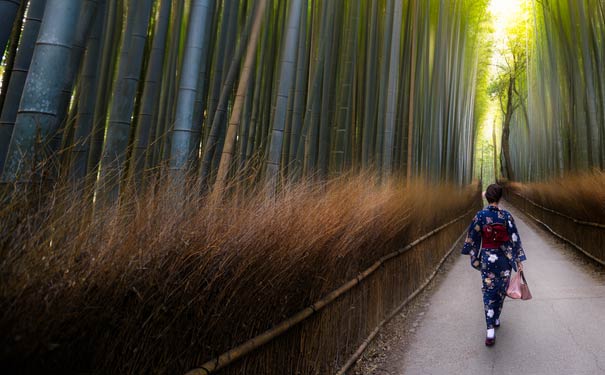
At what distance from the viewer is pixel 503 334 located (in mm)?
3699

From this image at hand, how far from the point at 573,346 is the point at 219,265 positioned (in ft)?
9.91

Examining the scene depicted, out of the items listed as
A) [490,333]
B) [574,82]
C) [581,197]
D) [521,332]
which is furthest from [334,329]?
[574,82]

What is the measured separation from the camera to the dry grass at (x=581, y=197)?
19.3 feet

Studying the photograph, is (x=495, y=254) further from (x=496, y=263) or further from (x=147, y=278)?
(x=147, y=278)

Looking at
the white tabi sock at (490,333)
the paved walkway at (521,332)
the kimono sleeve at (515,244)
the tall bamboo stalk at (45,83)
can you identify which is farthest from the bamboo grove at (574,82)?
the tall bamboo stalk at (45,83)

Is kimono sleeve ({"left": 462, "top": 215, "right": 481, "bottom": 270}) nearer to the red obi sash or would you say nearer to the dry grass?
the red obi sash

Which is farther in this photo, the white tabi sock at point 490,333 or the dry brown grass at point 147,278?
the white tabi sock at point 490,333

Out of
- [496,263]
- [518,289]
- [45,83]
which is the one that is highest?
[45,83]

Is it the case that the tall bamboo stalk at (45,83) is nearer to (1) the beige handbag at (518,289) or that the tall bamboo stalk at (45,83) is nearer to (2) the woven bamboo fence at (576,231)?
(1) the beige handbag at (518,289)

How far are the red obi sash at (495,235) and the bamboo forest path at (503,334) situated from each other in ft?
2.45

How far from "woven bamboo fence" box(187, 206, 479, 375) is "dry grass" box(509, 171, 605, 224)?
2.68m

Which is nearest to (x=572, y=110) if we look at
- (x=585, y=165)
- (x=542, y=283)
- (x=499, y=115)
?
(x=585, y=165)

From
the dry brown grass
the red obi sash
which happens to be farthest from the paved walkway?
the dry brown grass

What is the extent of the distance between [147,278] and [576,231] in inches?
324
